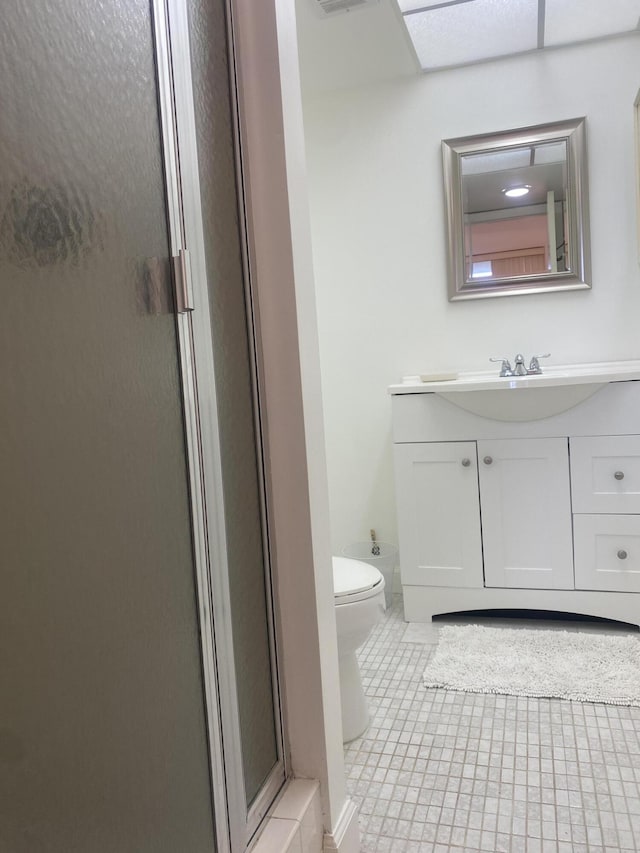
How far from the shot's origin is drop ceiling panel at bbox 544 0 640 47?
2.38 metres

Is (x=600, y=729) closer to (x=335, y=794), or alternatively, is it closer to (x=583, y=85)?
(x=335, y=794)

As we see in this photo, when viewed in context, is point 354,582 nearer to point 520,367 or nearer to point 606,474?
point 606,474

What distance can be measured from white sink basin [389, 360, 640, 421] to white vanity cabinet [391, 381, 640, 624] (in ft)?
0.17

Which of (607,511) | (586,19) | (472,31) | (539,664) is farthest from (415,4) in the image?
(539,664)

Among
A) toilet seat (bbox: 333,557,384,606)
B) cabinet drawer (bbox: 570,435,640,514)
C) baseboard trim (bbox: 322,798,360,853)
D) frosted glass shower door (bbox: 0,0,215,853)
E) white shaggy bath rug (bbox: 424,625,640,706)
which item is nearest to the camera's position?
frosted glass shower door (bbox: 0,0,215,853)

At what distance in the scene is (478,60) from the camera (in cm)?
270

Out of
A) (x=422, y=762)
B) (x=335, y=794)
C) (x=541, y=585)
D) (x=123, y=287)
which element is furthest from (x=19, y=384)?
(x=541, y=585)

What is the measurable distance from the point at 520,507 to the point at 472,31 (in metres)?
1.75

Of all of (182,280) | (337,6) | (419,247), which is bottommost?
(182,280)

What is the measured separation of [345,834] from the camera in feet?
4.39

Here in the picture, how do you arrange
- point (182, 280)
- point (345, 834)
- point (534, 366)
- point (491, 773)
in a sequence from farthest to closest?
point (534, 366)
point (491, 773)
point (345, 834)
point (182, 280)

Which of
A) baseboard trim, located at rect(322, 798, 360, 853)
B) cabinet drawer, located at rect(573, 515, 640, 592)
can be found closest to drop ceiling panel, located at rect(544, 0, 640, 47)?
cabinet drawer, located at rect(573, 515, 640, 592)

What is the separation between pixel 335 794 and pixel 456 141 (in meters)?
2.40

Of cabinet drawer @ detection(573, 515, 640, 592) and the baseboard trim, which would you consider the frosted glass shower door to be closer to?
the baseboard trim
